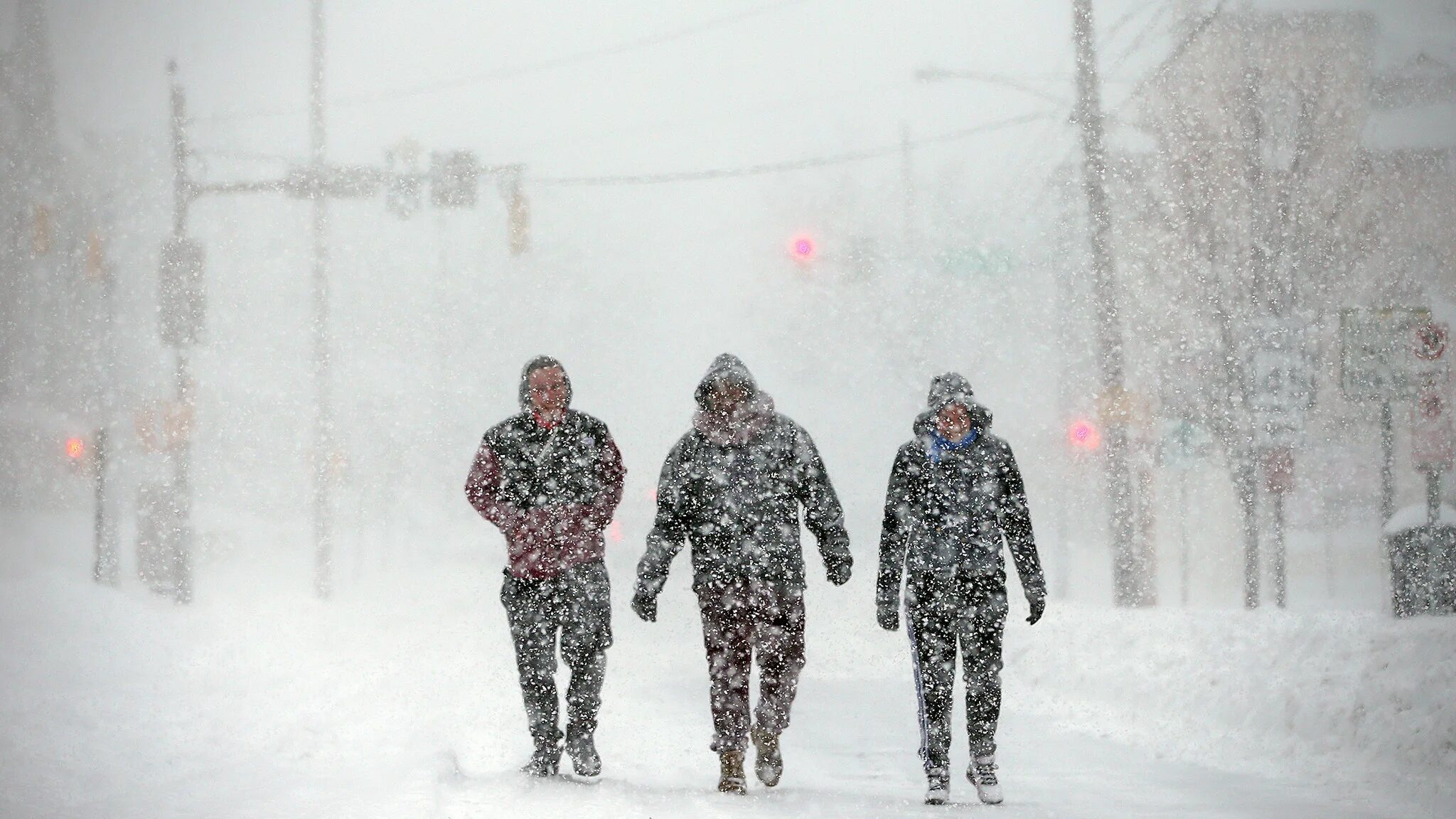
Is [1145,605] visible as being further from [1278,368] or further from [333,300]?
[333,300]

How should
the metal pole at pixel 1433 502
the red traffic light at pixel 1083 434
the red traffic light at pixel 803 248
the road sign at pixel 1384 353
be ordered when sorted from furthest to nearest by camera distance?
1. the red traffic light at pixel 1083 434
2. the red traffic light at pixel 803 248
3. the road sign at pixel 1384 353
4. the metal pole at pixel 1433 502

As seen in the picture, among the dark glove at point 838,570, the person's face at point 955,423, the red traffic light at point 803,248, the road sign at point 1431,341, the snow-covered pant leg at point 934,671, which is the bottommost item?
the snow-covered pant leg at point 934,671

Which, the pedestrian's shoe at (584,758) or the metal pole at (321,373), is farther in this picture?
the metal pole at (321,373)

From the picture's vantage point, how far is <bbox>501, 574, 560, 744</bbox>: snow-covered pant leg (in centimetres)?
600

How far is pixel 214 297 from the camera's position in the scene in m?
70.1

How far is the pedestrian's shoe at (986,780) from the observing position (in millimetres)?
5699

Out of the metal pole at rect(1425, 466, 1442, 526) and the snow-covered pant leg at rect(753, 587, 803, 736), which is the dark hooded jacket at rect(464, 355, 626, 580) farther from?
the metal pole at rect(1425, 466, 1442, 526)

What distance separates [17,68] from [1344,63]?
23.3 meters

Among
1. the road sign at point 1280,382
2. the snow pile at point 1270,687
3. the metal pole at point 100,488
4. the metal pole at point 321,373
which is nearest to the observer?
the snow pile at point 1270,687

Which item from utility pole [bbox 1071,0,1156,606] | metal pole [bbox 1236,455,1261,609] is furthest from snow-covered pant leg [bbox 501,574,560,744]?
metal pole [bbox 1236,455,1261,609]

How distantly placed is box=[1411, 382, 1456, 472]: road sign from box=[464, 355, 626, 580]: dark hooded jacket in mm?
7781

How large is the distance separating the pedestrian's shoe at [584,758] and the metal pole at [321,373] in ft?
53.4

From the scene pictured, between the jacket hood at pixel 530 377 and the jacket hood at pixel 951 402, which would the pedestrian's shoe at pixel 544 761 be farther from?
the jacket hood at pixel 951 402

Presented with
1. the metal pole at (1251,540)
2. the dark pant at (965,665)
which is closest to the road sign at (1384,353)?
the metal pole at (1251,540)
